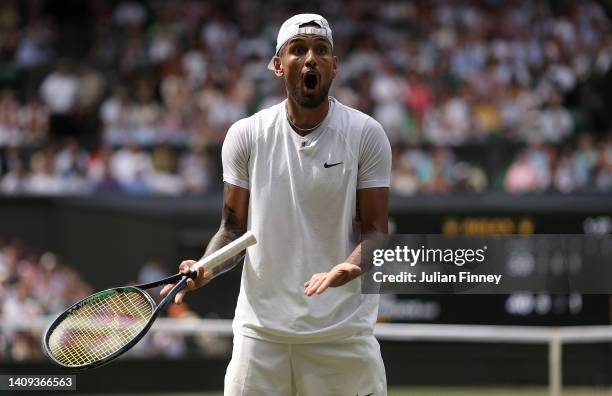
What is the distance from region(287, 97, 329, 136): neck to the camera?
4703 mm

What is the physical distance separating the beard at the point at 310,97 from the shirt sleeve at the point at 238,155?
245mm

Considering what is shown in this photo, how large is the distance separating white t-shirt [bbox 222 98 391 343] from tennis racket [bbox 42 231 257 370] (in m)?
0.37

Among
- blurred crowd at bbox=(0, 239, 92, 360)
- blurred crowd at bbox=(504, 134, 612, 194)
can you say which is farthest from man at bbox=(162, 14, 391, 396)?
blurred crowd at bbox=(504, 134, 612, 194)

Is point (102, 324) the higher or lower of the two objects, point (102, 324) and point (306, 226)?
the lower

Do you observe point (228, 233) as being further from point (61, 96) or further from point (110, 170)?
point (61, 96)

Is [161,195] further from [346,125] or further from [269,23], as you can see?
[346,125]

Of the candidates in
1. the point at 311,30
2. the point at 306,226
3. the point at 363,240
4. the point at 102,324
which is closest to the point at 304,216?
the point at 306,226

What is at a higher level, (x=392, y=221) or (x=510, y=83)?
(x=510, y=83)

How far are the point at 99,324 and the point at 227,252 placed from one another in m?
0.72

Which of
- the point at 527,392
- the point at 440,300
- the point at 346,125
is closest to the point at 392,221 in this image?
the point at 440,300

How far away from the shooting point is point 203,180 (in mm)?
13289

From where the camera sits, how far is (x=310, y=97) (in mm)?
4652

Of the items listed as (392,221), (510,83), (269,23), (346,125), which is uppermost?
(269,23)

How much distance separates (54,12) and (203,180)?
18.6 feet
